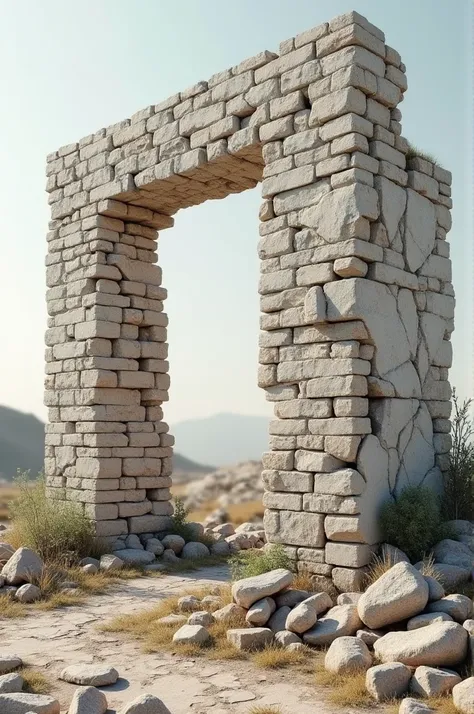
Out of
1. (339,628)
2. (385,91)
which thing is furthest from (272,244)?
(339,628)

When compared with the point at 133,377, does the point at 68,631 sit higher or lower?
lower

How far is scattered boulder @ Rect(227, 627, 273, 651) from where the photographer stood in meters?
4.96

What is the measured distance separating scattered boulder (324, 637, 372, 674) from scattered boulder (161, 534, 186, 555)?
4114 mm

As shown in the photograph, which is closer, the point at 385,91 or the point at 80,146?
the point at 385,91

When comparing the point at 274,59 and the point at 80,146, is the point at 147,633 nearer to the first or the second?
the point at 274,59

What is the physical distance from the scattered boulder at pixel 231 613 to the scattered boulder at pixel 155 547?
9.98 ft

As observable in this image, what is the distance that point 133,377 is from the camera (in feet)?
Result: 29.4

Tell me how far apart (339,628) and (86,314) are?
520cm

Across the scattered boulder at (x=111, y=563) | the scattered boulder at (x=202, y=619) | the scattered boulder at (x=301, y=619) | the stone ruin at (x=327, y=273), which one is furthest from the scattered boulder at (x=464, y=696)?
the scattered boulder at (x=111, y=563)

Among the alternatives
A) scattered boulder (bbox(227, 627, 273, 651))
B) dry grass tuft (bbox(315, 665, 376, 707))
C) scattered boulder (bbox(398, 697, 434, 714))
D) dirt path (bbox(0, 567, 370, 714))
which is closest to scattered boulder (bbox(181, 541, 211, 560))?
dirt path (bbox(0, 567, 370, 714))

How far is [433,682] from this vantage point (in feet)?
13.5

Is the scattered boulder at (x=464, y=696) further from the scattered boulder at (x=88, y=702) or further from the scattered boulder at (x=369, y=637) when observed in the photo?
the scattered boulder at (x=88, y=702)

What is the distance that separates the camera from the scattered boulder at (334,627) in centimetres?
494

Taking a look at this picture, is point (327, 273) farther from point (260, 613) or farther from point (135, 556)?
point (135, 556)
